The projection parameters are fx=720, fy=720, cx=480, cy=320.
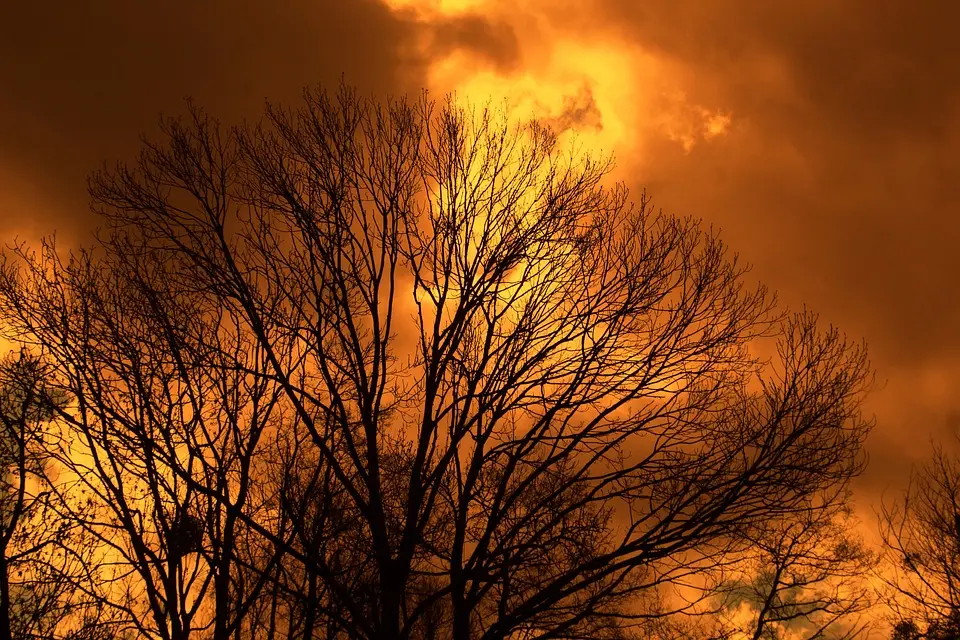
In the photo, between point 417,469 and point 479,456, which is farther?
point 479,456

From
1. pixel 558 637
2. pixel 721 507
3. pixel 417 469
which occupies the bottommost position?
pixel 558 637

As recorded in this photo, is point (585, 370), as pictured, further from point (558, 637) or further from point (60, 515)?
point (60, 515)

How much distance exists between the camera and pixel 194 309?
12766 mm

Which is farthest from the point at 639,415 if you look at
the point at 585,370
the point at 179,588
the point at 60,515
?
the point at 60,515

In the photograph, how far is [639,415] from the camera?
11.1m

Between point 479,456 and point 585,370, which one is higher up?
point 585,370

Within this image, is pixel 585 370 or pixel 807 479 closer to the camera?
pixel 807 479

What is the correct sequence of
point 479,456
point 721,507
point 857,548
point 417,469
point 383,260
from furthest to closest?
1. point 857,548
2. point 383,260
3. point 479,456
4. point 417,469
5. point 721,507

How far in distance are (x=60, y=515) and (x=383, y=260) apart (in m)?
6.90

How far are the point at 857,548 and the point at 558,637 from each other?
1368cm

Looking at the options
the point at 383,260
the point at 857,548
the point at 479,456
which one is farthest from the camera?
the point at 857,548

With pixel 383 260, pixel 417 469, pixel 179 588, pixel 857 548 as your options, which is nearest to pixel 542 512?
pixel 417 469

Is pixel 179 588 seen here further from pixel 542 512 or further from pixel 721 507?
pixel 721 507

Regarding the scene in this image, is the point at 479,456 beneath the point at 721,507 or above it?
above
